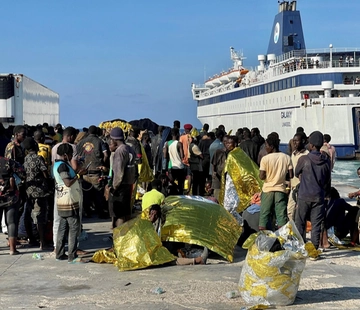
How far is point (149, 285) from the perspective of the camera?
7184 millimetres

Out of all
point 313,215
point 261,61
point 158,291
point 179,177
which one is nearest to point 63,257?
point 158,291

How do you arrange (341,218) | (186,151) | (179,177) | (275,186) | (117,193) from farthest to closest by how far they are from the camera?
(186,151) → (179,177) → (341,218) → (117,193) → (275,186)

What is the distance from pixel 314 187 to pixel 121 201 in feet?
8.75

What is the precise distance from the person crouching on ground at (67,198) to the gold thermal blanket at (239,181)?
11.1 ft

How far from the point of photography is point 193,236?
8312 mm

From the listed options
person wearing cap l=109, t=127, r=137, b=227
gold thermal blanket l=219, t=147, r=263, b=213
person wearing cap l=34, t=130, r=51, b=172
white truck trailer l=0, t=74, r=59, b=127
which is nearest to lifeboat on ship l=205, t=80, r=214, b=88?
white truck trailer l=0, t=74, r=59, b=127

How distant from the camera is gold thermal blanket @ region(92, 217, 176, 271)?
7.91m

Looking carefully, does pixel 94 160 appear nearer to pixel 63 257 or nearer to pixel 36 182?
pixel 36 182

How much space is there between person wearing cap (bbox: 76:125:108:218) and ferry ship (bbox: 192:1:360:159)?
102ft

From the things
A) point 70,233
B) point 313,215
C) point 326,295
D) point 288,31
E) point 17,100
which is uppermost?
point 288,31

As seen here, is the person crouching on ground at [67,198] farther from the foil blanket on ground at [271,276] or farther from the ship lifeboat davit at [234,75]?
the ship lifeboat davit at [234,75]

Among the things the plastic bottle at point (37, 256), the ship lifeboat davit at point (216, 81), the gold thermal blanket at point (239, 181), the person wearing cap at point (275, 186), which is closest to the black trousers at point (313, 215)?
the person wearing cap at point (275, 186)

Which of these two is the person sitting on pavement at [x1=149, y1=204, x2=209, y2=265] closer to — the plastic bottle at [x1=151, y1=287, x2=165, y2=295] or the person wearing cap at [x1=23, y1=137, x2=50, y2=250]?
the plastic bottle at [x1=151, y1=287, x2=165, y2=295]

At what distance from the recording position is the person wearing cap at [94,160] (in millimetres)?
11820
